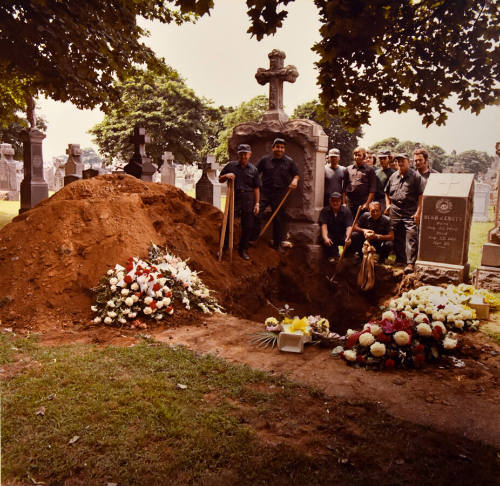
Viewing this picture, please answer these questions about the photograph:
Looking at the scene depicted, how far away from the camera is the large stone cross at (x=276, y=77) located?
29.7 ft

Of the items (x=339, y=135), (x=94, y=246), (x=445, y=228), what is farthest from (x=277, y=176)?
(x=339, y=135)

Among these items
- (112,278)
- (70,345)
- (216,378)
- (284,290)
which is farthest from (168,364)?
(284,290)

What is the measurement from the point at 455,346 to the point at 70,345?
372cm

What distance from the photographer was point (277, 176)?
8.62m

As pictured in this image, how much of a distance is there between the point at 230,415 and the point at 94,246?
3.72 metres

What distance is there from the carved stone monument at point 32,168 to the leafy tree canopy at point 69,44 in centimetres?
586

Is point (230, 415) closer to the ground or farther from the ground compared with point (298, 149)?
closer to the ground

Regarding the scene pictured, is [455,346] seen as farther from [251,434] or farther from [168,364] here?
[168,364]

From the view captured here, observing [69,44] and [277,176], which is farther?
[277,176]

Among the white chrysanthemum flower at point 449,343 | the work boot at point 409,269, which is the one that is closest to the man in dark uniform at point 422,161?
the work boot at point 409,269

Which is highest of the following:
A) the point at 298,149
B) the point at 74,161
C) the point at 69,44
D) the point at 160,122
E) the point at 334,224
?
the point at 160,122

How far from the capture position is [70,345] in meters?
4.54

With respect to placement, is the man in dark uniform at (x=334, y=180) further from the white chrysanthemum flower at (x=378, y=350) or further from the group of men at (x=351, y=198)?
the white chrysanthemum flower at (x=378, y=350)

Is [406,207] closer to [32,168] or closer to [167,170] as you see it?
[32,168]
